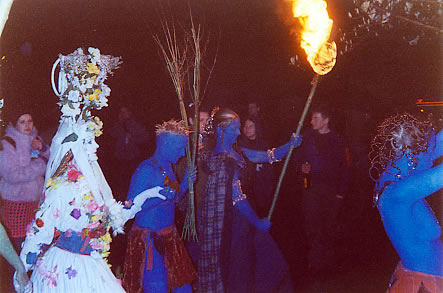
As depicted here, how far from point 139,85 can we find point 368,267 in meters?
4.01

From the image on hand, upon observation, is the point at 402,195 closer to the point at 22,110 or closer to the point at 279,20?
the point at 279,20

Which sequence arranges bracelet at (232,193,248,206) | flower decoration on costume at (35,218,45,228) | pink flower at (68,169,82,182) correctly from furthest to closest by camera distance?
1. bracelet at (232,193,248,206)
2. pink flower at (68,169,82,182)
3. flower decoration on costume at (35,218,45,228)

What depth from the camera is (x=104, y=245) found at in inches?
127

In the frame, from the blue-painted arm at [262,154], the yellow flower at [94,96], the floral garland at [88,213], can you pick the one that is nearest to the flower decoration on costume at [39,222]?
the floral garland at [88,213]

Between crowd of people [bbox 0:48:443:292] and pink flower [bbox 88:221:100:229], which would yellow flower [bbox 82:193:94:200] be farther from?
pink flower [bbox 88:221:100:229]

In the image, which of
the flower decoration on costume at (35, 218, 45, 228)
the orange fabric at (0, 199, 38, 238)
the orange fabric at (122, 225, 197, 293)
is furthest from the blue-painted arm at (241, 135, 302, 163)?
the flower decoration on costume at (35, 218, 45, 228)

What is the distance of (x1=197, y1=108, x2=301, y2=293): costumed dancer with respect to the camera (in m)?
4.40

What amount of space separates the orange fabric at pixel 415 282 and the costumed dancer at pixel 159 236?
1.89m

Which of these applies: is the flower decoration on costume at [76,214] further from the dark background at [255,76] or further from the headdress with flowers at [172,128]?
the dark background at [255,76]

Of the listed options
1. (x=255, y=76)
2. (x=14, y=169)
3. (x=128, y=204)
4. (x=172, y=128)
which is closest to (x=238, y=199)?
(x=172, y=128)

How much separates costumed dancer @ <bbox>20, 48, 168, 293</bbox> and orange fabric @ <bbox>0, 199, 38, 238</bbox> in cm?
158

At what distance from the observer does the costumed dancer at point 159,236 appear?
12.8 ft

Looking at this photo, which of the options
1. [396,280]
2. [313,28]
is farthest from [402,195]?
[313,28]

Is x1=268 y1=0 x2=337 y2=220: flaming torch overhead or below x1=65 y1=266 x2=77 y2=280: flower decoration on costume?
overhead
